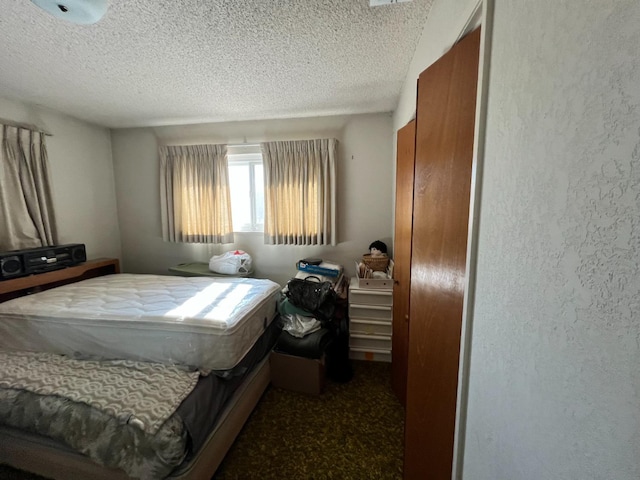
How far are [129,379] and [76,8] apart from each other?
1.82m

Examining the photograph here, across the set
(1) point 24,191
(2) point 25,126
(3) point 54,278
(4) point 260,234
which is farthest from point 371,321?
(2) point 25,126

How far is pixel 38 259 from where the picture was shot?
2182 millimetres

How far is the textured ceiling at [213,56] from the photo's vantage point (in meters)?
1.28

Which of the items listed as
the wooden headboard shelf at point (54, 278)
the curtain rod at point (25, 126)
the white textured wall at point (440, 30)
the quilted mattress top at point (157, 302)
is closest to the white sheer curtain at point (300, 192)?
the quilted mattress top at point (157, 302)

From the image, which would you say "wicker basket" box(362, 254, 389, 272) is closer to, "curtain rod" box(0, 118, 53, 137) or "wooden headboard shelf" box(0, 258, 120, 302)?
"wooden headboard shelf" box(0, 258, 120, 302)

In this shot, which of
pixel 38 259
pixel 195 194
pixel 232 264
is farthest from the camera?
pixel 195 194

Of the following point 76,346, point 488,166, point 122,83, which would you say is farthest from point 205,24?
point 76,346

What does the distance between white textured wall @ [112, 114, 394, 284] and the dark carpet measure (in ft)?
4.60

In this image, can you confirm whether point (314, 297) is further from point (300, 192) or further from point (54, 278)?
point (54, 278)

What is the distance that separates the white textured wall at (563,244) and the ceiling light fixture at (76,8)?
1.63 metres

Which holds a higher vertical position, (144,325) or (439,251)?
(439,251)

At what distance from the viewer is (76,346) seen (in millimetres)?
1539

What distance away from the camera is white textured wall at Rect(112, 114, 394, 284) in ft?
8.96

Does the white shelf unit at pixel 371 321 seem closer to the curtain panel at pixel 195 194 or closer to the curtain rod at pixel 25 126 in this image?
the curtain panel at pixel 195 194
